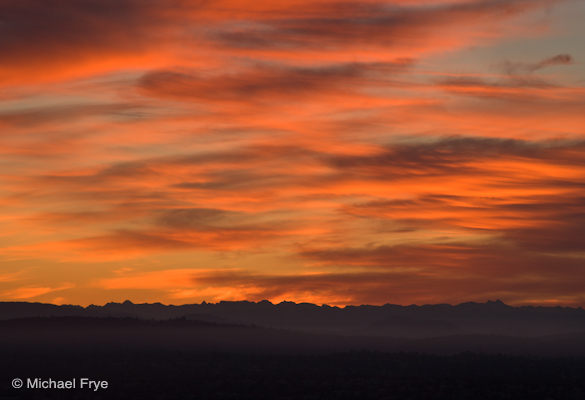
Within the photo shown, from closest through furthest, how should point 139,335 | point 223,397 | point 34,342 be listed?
point 223,397 < point 34,342 < point 139,335

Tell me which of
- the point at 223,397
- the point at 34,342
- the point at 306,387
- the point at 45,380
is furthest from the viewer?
the point at 34,342

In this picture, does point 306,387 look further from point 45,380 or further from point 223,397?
point 45,380

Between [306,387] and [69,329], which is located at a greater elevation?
[69,329]

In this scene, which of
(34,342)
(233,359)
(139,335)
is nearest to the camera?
(233,359)

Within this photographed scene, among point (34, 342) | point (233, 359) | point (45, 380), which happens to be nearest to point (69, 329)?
point (34, 342)

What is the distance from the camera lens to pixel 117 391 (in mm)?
79250

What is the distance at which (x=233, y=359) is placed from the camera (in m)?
115

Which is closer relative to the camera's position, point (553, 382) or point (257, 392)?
point (257, 392)

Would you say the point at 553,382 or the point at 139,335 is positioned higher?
the point at 139,335

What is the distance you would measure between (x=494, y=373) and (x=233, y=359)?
33528mm

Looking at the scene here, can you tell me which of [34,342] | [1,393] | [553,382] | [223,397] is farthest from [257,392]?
[34,342]

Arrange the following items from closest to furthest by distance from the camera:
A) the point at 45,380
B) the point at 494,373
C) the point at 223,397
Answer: the point at 223,397
the point at 45,380
the point at 494,373

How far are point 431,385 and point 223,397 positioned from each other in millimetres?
20179

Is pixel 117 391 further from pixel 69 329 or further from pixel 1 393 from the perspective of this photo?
pixel 69 329
